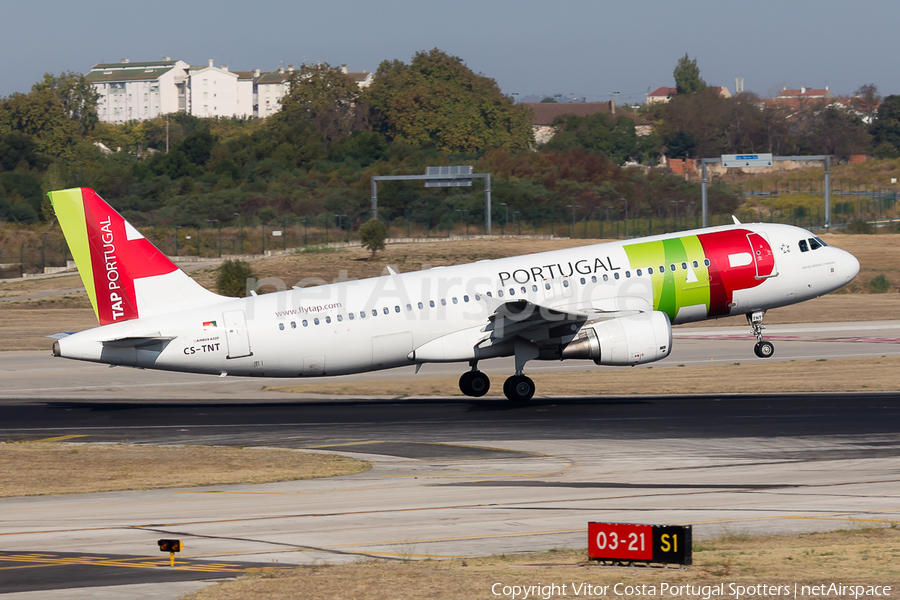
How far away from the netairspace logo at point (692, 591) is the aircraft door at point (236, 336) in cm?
2248

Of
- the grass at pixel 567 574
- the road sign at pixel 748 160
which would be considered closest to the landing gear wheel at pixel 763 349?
→ the grass at pixel 567 574

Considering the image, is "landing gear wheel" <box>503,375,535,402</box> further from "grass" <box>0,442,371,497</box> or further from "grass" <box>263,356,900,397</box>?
"grass" <box>0,442,371,497</box>

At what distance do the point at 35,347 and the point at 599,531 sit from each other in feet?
162

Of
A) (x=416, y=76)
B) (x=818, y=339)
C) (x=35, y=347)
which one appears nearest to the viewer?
(x=818, y=339)

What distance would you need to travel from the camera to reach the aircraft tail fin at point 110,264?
33.7 metres

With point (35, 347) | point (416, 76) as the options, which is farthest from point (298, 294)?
point (416, 76)

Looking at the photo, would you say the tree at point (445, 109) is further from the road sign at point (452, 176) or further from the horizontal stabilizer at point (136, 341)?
the horizontal stabilizer at point (136, 341)

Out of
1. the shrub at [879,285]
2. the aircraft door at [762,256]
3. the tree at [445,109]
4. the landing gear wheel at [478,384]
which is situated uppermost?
the tree at [445,109]

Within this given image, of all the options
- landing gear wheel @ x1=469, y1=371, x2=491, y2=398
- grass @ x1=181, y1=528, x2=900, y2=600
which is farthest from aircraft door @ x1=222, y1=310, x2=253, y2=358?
grass @ x1=181, y1=528, x2=900, y2=600

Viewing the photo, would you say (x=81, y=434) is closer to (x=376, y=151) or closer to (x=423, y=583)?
(x=423, y=583)

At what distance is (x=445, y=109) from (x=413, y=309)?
15038 cm

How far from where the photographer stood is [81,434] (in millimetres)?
30609

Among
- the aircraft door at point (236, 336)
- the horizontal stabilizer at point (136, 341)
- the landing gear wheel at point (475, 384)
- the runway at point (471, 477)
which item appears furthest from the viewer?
the landing gear wheel at point (475, 384)

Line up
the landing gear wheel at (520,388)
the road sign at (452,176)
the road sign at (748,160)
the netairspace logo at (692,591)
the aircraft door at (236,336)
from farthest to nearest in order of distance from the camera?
1. the road sign at (452,176)
2. the road sign at (748,160)
3. the landing gear wheel at (520,388)
4. the aircraft door at (236,336)
5. the netairspace logo at (692,591)
